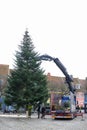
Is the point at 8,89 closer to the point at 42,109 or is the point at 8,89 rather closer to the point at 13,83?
the point at 13,83

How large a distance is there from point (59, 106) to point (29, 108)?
13.2ft

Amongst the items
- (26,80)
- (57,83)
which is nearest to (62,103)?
(26,80)

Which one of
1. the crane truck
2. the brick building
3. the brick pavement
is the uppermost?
the brick building

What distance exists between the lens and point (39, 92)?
143ft

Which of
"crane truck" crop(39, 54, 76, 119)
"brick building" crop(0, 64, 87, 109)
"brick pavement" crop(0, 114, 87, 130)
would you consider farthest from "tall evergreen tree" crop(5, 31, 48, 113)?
"brick building" crop(0, 64, 87, 109)

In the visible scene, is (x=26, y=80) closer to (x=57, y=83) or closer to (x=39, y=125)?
(x=39, y=125)

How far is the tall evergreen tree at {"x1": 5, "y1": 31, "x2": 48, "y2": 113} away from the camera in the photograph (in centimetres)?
4316

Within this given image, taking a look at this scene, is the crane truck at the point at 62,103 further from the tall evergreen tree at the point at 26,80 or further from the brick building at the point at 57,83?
the brick building at the point at 57,83

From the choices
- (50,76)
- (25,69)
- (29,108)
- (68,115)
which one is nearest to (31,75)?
(25,69)

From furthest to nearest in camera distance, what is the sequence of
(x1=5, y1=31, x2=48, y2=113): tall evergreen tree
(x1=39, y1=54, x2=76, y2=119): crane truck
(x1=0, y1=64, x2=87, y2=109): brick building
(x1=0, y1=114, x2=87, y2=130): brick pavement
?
1. (x1=0, y1=64, x2=87, y2=109): brick building
2. (x1=5, y1=31, x2=48, y2=113): tall evergreen tree
3. (x1=39, y1=54, x2=76, y2=119): crane truck
4. (x1=0, y1=114, x2=87, y2=130): brick pavement

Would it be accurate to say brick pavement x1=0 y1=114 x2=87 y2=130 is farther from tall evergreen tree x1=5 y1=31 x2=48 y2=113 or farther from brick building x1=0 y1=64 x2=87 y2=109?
brick building x1=0 y1=64 x2=87 y2=109

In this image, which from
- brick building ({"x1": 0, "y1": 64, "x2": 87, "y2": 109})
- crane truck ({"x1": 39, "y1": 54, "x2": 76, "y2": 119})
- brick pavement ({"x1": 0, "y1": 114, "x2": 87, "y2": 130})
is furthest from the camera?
brick building ({"x1": 0, "y1": 64, "x2": 87, "y2": 109})

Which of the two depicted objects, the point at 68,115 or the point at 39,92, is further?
the point at 39,92

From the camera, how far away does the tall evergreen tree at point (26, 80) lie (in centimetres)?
4316
